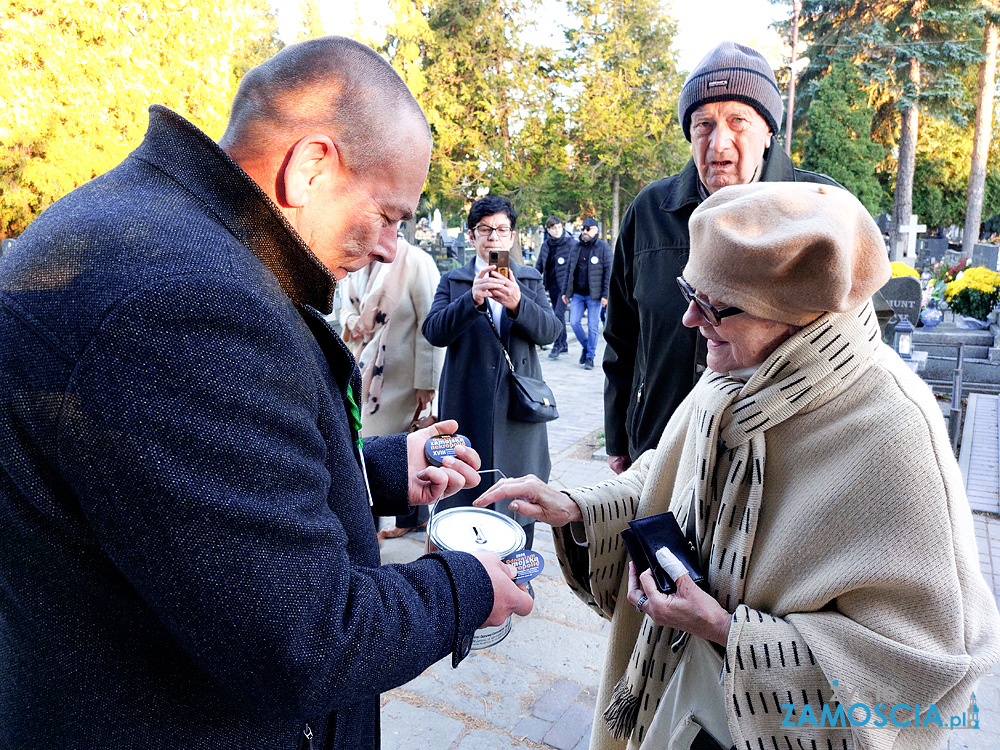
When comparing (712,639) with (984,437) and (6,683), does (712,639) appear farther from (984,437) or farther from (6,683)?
(984,437)

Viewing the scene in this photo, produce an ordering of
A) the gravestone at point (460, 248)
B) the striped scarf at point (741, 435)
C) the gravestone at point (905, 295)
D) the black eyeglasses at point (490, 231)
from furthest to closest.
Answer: the gravestone at point (460, 248), the gravestone at point (905, 295), the black eyeglasses at point (490, 231), the striped scarf at point (741, 435)

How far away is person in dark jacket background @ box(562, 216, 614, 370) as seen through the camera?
10.8 m

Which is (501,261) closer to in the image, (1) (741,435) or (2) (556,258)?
(1) (741,435)

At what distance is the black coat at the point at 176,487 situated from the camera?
3.12ft

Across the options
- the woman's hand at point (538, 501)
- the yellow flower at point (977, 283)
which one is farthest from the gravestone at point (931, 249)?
the woman's hand at point (538, 501)

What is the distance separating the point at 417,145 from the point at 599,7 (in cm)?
2050

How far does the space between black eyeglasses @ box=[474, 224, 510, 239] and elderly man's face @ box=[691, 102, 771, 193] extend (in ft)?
5.17

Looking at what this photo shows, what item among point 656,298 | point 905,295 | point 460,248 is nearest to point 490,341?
point 656,298

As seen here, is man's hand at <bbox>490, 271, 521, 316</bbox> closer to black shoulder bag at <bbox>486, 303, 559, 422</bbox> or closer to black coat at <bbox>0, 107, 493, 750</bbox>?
black shoulder bag at <bbox>486, 303, 559, 422</bbox>

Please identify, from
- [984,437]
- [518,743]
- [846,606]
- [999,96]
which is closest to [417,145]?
[846,606]

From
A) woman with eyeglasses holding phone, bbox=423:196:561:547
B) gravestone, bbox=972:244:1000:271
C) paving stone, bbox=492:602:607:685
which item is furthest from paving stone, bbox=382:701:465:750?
gravestone, bbox=972:244:1000:271

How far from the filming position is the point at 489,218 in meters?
4.12

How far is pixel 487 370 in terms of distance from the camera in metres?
3.91

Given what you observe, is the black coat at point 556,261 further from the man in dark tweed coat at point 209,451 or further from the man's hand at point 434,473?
the man in dark tweed coat at point 209,451
